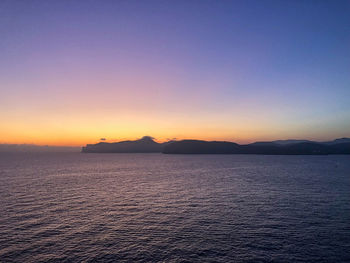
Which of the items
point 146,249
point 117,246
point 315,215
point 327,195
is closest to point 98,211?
point 117,246

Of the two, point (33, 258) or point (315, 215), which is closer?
point (33, 258)

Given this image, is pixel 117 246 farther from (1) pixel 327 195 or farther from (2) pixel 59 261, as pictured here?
(1) pixel 327 195

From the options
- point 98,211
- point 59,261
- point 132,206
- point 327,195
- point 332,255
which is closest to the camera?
point 59,261

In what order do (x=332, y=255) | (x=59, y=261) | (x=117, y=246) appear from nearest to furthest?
1. (x=59, y=261)
2. (x=332, y=255)
3. (x=117, y=246)

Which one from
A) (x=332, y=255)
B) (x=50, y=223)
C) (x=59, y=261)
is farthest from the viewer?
(x=50, y=223)

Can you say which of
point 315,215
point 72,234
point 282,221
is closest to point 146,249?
point 72,234

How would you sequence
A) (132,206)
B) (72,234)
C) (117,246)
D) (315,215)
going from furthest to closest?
(132,206), (315,215), (72,234), (117,246)

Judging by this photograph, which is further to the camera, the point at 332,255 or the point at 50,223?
the point at 50,223

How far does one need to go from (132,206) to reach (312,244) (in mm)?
32397

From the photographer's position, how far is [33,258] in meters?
23.0

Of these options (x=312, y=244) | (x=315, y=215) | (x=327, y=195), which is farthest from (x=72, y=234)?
(x=327, y=195)

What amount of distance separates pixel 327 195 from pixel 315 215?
22.2 m

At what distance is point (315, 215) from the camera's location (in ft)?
125

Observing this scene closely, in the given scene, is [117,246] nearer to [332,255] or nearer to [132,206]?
[132,206]
